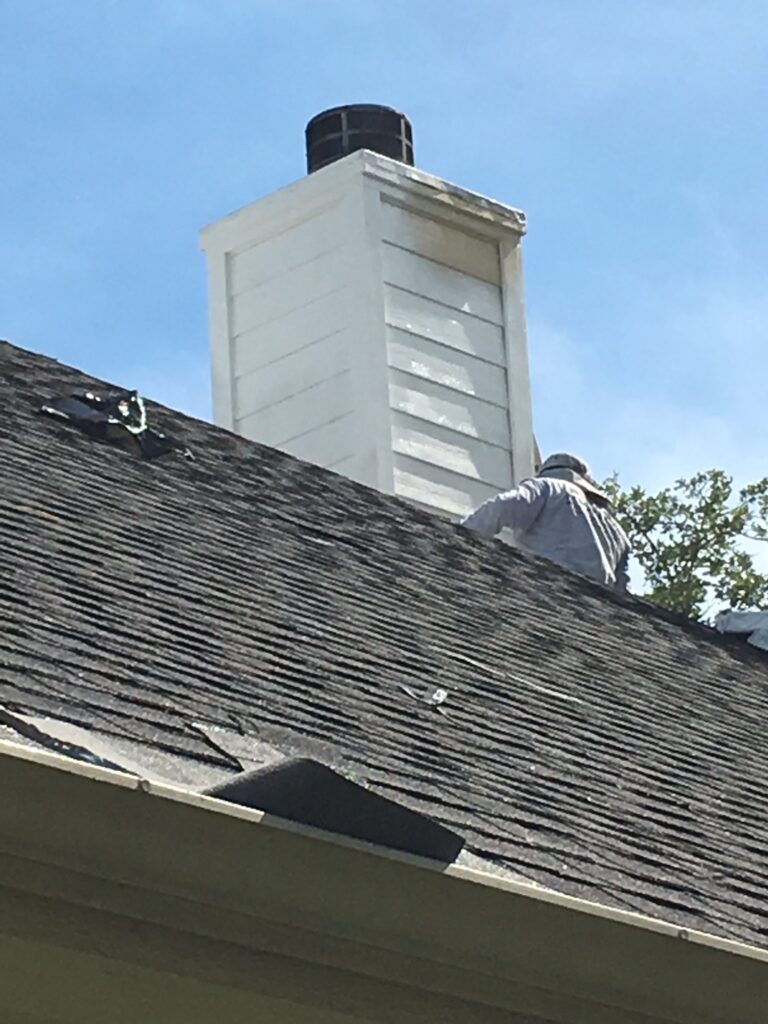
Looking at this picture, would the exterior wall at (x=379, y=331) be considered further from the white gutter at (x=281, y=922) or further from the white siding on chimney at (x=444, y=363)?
the white gutter at (x=281, y=922)

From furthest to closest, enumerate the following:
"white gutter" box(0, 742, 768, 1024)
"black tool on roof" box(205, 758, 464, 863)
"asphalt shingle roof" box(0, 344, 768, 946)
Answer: "asphalt shingle roof" box(0, 344, 768, 946)
"black tool on roof" box(205, 758, 464, 863)
"white gutter" box(0, 742, 768, 1024)

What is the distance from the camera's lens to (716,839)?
6.26 m

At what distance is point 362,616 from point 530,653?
2.97 feet

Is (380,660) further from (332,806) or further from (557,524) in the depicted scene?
(557,524)

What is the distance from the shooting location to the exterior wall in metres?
11.9

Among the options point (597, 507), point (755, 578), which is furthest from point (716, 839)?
point (755, 578)

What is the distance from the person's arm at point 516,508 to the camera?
10.9m

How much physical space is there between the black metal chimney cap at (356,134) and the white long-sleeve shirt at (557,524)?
111 inches

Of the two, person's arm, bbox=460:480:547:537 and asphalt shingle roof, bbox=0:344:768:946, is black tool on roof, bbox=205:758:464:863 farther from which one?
person's arm, bbox=460:480:547:537

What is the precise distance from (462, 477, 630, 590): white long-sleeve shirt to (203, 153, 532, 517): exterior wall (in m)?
0.78

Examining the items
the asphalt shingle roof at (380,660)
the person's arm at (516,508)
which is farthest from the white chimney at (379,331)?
the asphalt shingle roof at (380,660)

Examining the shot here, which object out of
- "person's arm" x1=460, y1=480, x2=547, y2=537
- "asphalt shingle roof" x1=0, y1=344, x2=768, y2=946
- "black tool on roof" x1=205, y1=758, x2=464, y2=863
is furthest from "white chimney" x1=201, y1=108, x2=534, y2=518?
"black tool on roof" x1=205, y1=758, x2=464, y2=863

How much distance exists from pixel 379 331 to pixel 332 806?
8.13 meters

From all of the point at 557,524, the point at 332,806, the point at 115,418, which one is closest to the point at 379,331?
the point at 557,524
